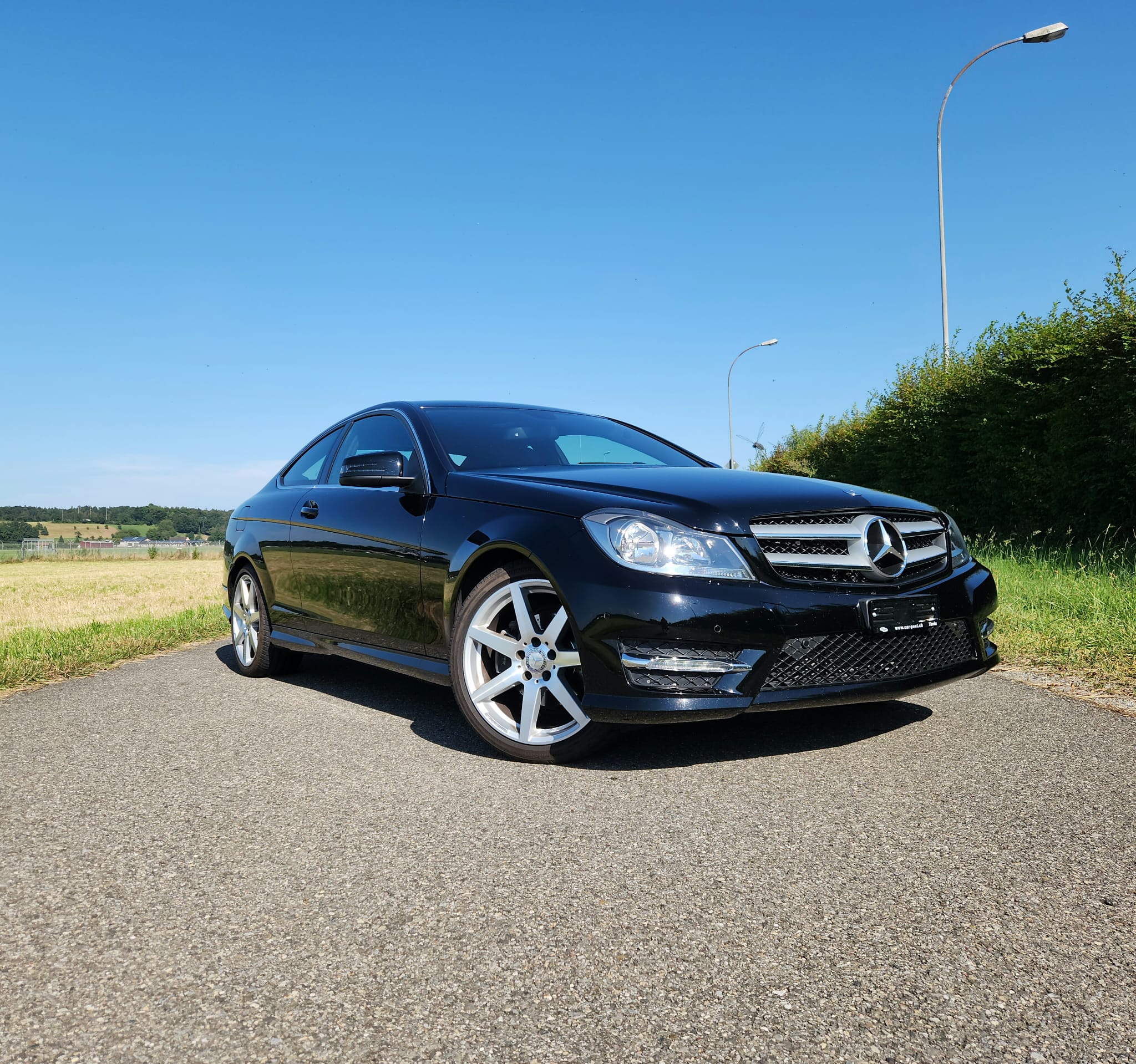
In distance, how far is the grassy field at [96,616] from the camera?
687 centimetres

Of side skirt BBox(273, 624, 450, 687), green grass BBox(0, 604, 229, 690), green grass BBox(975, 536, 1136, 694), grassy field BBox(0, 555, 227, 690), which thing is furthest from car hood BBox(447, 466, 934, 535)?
grassy field BBox(0, 555, 227, 690)

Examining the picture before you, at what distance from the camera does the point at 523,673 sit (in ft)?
12.8

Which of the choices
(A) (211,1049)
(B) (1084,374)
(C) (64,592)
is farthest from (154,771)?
(C) (64,592)

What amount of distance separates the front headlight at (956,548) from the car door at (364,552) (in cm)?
232

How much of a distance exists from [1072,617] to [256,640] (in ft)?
17.8

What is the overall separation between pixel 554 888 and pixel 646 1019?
70cm

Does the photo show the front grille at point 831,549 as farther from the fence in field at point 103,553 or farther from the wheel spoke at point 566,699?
the fence in field at point 103,553

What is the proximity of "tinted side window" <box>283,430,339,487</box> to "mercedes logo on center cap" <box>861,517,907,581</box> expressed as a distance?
10.9ft

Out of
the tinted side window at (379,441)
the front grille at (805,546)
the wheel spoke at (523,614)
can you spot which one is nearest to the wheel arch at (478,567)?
the wheel spoke at (523,614)

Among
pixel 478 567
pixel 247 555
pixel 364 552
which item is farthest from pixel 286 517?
pixel 478 567

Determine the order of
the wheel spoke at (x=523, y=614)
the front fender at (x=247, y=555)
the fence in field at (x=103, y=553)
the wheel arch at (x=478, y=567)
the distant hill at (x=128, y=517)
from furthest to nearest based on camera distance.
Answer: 1. the distant hill at (x=128, y=517)
2. the fence in field at (x=103, y=553)
3. the front fender at (x=247, y=555)
4. the wheel arch at (x=478, y=567)
5. the wheel spoke at (x=523, y=614)

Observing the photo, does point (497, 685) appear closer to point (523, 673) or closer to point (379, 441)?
point (523, 673)

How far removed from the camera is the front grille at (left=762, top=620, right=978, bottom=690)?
3541 mm

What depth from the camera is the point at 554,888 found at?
2555 mm
